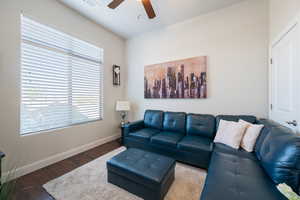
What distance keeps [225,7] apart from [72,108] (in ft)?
12.4

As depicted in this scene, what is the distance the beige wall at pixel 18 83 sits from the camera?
1812mm

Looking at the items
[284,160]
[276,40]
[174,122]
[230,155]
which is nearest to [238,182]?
[284,160]

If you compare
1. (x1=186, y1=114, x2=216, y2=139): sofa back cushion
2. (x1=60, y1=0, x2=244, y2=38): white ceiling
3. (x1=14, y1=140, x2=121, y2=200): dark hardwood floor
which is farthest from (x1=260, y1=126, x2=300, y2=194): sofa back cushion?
(x1=60, y1=0, x2=244, y2=38): white ceiling

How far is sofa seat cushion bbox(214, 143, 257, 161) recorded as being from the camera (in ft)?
5.57

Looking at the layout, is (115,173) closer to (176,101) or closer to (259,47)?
(176,101)

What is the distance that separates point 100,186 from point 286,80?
2932 millimetres

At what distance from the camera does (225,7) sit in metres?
2.58

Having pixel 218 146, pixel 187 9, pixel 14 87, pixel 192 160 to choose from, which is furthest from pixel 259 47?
pixel 14 87

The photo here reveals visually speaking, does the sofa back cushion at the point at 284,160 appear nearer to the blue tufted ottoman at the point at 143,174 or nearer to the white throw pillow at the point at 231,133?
the white throw pillow at the point at 231,133

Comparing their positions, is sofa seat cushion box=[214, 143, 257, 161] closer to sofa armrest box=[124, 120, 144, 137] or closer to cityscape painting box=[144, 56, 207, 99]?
cityscape painting box=[144, 56, 207, 99]

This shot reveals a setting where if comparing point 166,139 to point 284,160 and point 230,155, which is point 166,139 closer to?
point 230,155

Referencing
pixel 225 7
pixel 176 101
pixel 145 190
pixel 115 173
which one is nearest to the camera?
pixel 145 190

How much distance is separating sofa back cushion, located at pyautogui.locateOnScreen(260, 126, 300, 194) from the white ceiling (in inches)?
101

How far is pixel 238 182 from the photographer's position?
1.14 metres
